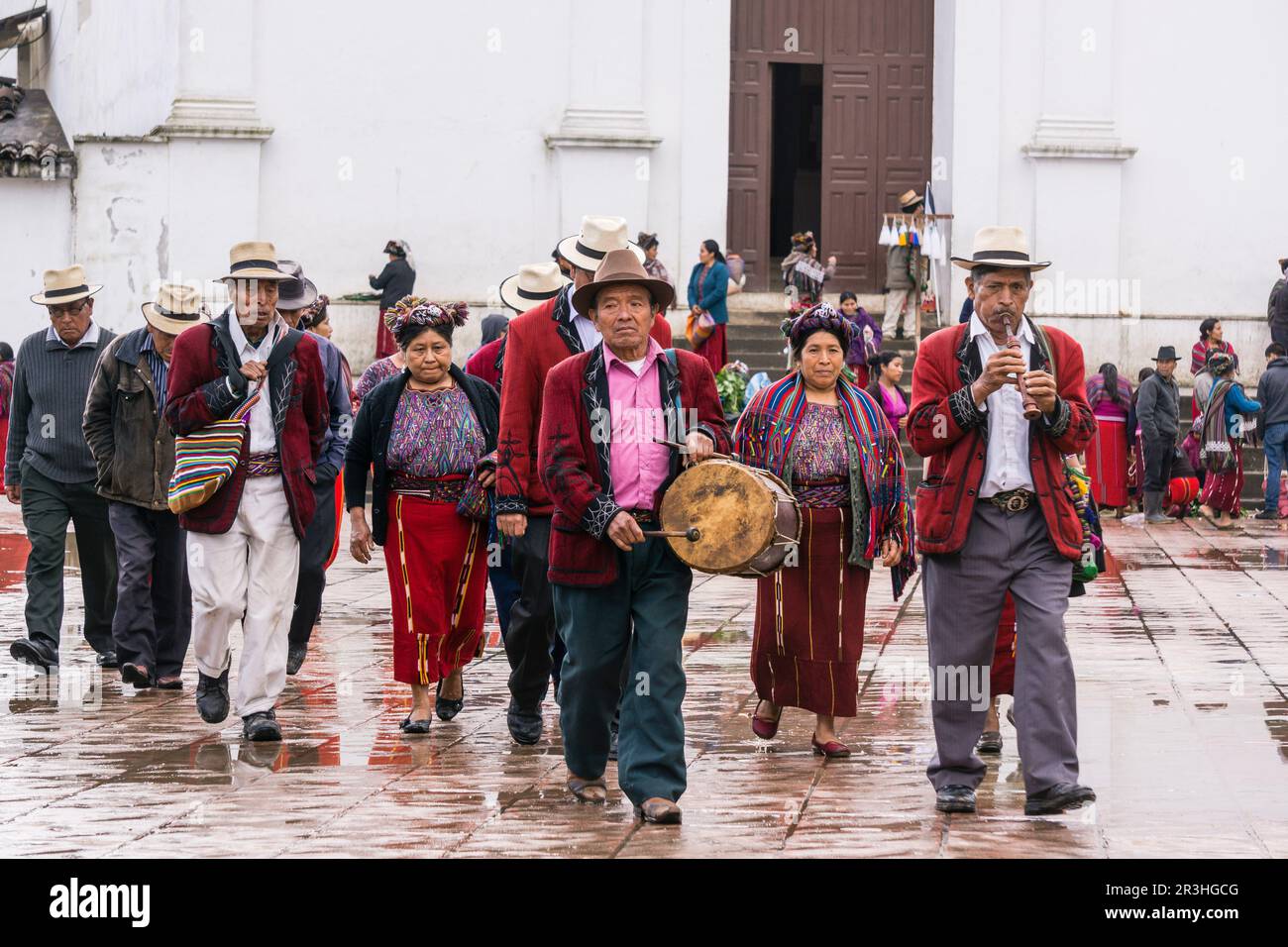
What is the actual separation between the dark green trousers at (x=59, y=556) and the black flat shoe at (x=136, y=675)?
83 centimetres

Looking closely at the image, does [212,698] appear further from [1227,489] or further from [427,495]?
[1227,489]

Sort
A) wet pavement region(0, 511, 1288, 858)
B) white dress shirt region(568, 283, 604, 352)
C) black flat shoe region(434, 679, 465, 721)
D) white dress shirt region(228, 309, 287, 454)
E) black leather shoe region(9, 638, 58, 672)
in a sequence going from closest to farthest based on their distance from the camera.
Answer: wet pavement region(0, 511, 1288, 858)
white dress shirt region(568, 283, 604, 352)
white dress shirt region(228, 309, 287, 454)
black flat shoe region(434, 679, 465, 721)
black leather shoe region(9, 638, 58, 672)

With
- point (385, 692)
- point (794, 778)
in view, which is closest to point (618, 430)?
point (794, 778)

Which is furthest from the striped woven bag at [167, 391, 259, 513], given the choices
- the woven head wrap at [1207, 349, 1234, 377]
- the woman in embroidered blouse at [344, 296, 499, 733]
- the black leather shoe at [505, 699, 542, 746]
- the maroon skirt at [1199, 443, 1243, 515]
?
the woven head wrap at [1207, 349, 1234, 377]

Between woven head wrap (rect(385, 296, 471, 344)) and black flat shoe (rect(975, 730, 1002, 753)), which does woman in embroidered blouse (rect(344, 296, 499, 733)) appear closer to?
woven head wrap (rect(385, 296, 471, 344))

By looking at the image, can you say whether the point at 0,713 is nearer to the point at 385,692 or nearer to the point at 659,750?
the point at 385,692

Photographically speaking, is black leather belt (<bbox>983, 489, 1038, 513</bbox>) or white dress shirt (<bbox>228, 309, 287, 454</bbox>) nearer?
black leather belt (<bbox>983, 489, 1038, 513</bbox>)

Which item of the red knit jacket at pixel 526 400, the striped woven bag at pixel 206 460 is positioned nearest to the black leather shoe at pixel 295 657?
the striped woven bag at pixel 206 460

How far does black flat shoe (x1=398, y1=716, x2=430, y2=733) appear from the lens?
333 inches

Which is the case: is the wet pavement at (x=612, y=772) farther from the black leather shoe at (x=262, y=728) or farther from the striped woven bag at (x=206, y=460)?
the striped woven bag at (x=206, y=460)

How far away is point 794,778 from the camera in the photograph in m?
7.50

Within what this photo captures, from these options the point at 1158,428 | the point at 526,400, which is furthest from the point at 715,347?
the point at 526,400

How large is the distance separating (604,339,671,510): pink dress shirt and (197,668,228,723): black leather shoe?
8.17 ft

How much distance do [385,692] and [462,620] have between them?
1123 mm
